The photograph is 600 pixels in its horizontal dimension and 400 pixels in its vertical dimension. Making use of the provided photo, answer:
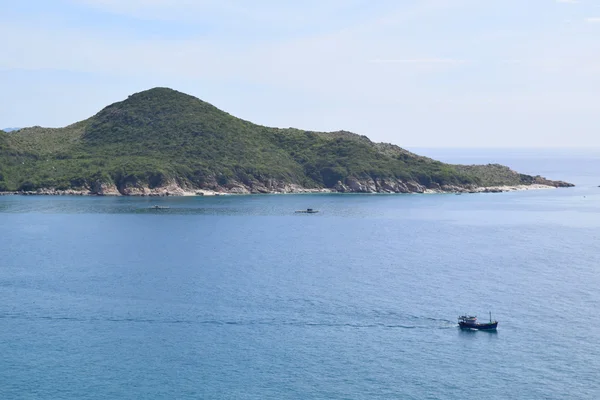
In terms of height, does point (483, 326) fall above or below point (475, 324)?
below

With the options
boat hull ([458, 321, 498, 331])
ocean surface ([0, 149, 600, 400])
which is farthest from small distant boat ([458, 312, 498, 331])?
ocean surface ([0, 149, 600, 400])

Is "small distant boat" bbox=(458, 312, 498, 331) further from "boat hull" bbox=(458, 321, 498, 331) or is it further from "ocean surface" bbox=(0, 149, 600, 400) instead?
"ocean surface" bbox=(0, 149, 600, 400)

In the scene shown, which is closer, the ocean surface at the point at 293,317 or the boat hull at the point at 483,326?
the ocean surface at the point at 293,317

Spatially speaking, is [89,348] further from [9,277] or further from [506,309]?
[506,309]

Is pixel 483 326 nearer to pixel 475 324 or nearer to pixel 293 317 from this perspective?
pixel 475 324

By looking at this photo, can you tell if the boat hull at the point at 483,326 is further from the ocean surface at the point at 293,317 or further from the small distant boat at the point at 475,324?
the ocean surface at the point at 293,317

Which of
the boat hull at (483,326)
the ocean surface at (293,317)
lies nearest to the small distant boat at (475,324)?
the boat hull at (483,326)

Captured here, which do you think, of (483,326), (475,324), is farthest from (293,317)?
(483,326)

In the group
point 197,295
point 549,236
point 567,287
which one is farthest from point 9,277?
point 549,236
